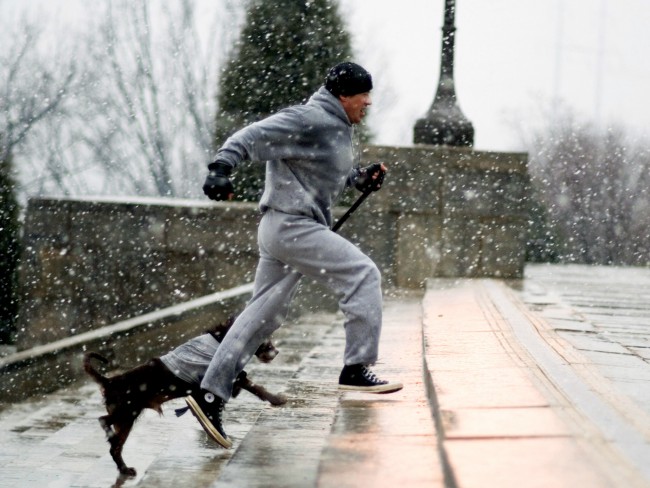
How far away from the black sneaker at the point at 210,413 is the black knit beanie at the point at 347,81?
1.39 m

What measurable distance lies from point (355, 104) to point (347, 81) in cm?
11

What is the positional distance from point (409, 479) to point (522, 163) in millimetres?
6309

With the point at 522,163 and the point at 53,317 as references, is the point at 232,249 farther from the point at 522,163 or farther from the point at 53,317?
the point at 522,163

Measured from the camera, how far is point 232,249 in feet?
30.4

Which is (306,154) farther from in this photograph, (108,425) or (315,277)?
(108,425)

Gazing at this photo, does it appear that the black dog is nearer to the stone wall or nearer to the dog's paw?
the dog's paw

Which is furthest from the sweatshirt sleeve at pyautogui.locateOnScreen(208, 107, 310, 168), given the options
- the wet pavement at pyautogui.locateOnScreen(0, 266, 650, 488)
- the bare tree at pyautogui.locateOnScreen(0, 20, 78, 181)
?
the bare tree at pyautogui.locateOnScreen(0, 20, 78, 181)

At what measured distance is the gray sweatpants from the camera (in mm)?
3854

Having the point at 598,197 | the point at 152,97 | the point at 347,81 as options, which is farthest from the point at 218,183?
the point at 598,197

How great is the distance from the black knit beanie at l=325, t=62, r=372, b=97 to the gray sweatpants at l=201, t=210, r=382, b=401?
0.58 metres

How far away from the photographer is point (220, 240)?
923 centimetres

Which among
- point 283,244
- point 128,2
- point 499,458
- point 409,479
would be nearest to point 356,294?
point 283,244

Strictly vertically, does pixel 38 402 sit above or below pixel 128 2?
below

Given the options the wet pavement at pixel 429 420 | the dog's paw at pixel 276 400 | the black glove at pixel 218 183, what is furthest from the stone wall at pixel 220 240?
the black glove at pixel 218 183
